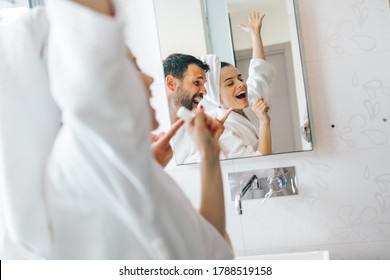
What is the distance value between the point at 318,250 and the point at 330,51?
498 millimetres

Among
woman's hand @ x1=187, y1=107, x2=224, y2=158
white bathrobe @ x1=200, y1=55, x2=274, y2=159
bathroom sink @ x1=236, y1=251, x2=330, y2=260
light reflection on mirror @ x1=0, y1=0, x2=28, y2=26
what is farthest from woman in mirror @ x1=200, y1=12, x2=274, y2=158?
woman's hand @ x1=187, y1=107, x2=224, y2=158

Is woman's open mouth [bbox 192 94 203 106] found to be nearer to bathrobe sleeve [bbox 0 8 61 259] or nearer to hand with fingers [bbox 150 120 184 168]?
hand with fingers [bbox 150 120 184 168]

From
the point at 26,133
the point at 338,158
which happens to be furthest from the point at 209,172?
the point at 338,158

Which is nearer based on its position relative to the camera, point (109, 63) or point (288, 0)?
point (109, 63)

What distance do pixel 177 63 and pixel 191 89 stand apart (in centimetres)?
10

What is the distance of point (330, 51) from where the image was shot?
43.9 inches

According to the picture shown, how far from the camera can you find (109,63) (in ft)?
0.95

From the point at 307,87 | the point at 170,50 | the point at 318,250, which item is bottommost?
the point at 318,250

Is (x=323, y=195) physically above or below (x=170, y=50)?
below

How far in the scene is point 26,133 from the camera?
1.19 feet

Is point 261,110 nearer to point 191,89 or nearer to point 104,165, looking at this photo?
point 191,89

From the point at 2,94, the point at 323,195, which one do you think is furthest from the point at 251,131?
the point at 2,94

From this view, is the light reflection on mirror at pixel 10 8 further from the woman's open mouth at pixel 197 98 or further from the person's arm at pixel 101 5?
the person's arm at pixel 101 5

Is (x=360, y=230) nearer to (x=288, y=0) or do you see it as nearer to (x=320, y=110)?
(x=320, y=110)
